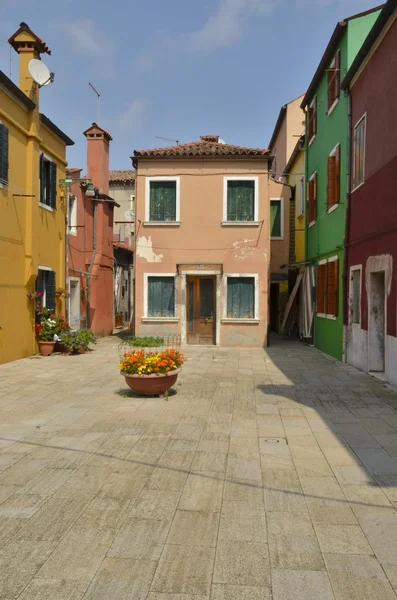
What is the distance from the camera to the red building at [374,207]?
949 centimetres

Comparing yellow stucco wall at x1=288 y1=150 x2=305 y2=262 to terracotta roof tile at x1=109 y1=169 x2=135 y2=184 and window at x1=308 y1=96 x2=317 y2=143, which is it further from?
terracotta roof tile at x1=109 y1=169 x2=135 y2=184

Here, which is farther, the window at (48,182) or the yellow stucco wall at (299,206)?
the yellow stucco wall at (299,206)

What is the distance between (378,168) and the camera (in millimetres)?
10281

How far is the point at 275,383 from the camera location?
396 inches

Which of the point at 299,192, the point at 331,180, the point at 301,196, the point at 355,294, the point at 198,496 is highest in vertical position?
the point at 299,192

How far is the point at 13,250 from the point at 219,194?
275 inches

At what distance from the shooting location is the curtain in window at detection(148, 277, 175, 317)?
55.8 feet

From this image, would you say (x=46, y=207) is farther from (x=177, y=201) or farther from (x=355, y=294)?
(x=355, y=294)

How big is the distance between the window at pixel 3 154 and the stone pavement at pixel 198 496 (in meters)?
5.44

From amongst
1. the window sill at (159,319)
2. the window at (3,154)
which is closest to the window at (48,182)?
Result: the window at (3,154)

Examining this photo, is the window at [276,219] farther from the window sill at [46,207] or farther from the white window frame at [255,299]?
the window sill at [46,207]

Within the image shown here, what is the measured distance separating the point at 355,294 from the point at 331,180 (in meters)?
3.34

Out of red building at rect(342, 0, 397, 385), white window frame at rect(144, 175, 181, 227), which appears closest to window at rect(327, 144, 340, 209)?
red building at rect(342, 0, 397, 385)

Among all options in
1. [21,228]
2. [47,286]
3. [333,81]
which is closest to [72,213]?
[47,286]
